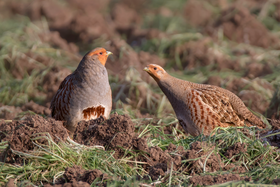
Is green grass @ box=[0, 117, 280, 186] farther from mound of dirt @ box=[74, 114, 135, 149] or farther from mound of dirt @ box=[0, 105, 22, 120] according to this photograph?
mound of dirt @ box=[0, 105, 22, 120]

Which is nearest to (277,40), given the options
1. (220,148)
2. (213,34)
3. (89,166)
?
(213,34)

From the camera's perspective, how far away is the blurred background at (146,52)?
17.1 feet

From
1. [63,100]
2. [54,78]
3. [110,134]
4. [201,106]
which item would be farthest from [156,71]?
[54,78]

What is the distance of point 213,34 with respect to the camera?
25.5 feet

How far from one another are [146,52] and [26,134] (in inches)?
186

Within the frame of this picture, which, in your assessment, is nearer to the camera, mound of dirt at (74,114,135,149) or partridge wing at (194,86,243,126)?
mound of dirt at (74,114,135,149)

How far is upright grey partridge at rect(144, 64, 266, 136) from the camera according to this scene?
3.82 m

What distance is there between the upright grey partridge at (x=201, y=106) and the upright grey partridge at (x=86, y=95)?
56 centimetres

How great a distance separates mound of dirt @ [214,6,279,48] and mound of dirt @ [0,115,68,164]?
5886mm

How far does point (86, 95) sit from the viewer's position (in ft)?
12.8

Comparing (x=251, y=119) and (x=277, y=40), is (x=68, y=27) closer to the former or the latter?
(x=277, y=40)

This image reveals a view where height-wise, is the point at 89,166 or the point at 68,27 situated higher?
the point at 68,27

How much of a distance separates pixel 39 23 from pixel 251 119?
6555 millimetres

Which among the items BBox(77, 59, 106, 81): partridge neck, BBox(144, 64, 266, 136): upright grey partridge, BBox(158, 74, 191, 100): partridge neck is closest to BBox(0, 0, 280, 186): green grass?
BBox(144, 64, 266, 136): upright grey partridge
